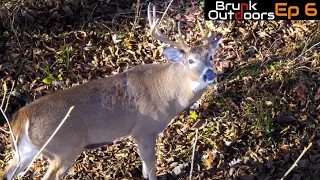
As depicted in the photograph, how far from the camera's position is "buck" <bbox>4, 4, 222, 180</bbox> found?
15.0 ft

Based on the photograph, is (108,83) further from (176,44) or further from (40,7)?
(40,7)

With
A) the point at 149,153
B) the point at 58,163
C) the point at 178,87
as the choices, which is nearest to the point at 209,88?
the point at 178,87

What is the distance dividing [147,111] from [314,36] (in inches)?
98.2

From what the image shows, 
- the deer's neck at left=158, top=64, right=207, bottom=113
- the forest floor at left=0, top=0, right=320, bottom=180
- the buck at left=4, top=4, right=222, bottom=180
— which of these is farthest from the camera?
the forest floor at left=0, top=0, right=320, bottom=180

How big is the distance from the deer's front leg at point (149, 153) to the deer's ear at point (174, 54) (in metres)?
0.73

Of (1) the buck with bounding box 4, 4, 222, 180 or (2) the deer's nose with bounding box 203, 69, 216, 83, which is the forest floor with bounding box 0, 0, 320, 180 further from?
(2) the deer's nose with bounding box 203, 69, 216, 83

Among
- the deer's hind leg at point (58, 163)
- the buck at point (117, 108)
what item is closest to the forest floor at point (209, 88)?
the buck at point (117, 108)

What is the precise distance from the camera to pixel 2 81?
251 inches

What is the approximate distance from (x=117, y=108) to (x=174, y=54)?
67cm

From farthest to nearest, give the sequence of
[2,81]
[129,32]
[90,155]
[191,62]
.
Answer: [129,32]
[2,81]
[90,155]
[191,62]

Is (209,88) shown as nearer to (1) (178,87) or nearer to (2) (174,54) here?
(1) (178,87)

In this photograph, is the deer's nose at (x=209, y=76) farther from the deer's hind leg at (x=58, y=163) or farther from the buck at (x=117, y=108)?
the deer's hind leg at (x=58, y=163)

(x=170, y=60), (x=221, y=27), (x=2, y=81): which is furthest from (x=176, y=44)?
(x=2, y=81)

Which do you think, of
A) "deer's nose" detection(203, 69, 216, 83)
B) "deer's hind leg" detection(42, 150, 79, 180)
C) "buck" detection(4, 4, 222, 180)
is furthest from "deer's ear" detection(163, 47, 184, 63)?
"deer's hind leg" detection(42, 150, 79, 180)
